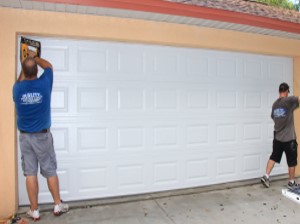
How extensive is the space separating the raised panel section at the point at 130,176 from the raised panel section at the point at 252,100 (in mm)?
2431

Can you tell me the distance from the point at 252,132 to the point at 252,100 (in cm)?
62

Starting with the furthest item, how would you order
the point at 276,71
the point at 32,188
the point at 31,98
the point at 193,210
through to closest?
1. the point at 276,71
2. the point at 193,210
3. the point at 32,188
4. the point at 31,98

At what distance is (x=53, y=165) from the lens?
3941 mm

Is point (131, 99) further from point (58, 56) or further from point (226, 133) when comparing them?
point (226, 133)

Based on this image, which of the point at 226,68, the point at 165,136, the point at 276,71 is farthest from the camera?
the point at 276,71

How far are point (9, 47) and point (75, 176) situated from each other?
2050 millimetres

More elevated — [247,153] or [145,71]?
[145,71]

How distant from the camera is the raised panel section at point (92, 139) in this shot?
14.8 ft

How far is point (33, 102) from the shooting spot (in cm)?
367

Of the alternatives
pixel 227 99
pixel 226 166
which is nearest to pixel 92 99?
pixel 227 99

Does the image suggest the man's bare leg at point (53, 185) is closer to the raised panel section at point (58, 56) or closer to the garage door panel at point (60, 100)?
the garage door panel at point (60, 100)

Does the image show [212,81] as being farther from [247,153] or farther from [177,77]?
[247,153]

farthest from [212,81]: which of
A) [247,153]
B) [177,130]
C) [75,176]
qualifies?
[75,176]

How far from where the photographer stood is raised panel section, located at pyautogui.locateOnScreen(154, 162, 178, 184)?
4996 mm
